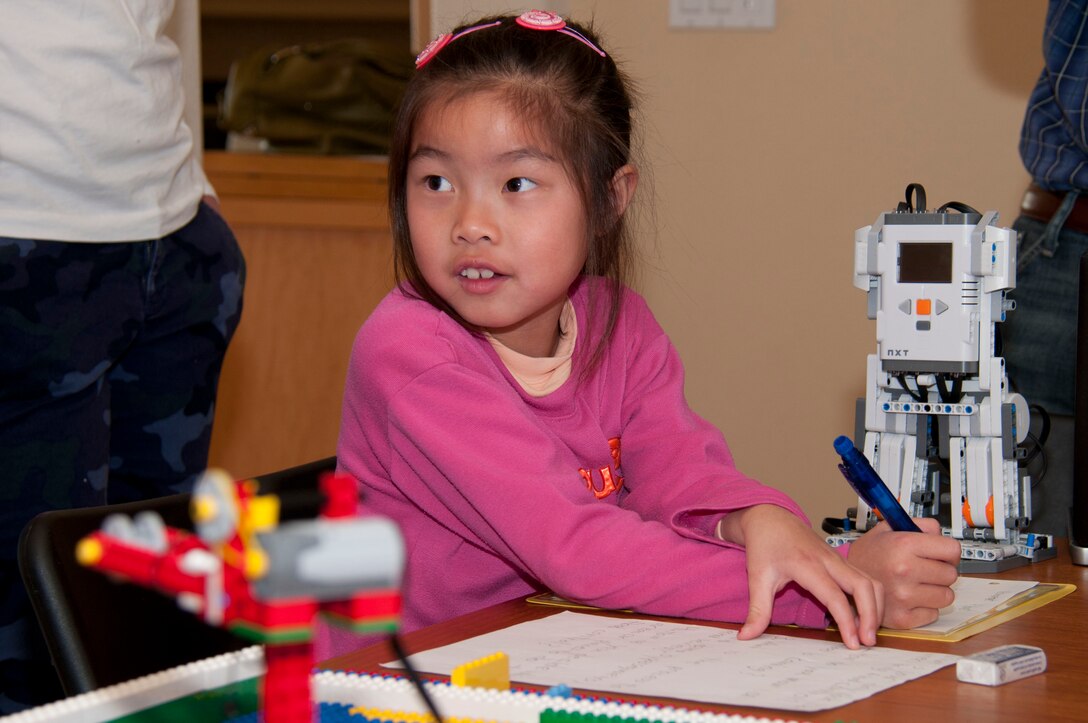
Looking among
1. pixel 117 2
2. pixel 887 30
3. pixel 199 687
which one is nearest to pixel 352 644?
pixel 199 687

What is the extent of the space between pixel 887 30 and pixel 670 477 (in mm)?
1507

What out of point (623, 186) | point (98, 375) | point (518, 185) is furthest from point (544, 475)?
point (98, 375)

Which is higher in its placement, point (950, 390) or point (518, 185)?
point (518, 185)

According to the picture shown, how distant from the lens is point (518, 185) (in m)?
1.12

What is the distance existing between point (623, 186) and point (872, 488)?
1.41 feet

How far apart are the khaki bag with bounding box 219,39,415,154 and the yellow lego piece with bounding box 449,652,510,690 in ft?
8.07

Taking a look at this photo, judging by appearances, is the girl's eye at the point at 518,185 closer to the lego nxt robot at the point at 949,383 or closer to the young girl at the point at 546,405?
the young girl at the point at 546,405

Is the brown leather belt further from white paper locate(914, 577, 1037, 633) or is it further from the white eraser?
the white eraser

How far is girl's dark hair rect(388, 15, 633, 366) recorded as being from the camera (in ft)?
3.74

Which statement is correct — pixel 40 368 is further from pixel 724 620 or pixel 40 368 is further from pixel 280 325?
pixel 280 325

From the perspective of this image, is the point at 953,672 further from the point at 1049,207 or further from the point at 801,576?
the point at 1049,207

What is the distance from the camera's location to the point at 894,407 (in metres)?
1.20

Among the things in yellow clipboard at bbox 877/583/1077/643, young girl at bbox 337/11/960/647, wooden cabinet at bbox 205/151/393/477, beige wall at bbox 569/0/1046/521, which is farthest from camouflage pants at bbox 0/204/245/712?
wooden cabinet at bbox 205/151/393/477

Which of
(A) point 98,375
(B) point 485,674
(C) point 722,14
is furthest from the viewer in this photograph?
(C) point 722,14
